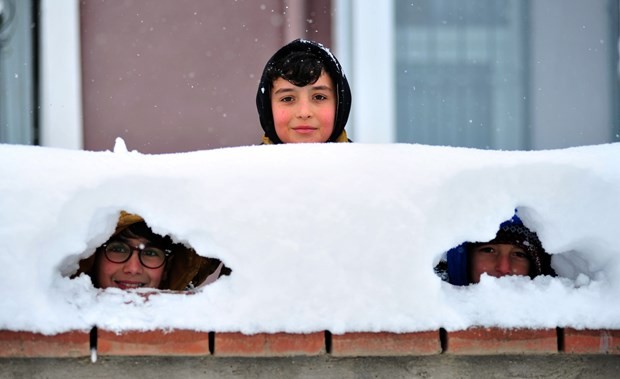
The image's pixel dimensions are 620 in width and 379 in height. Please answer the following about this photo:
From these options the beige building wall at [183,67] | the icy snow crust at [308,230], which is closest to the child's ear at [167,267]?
the icy snow crust at [308,230]

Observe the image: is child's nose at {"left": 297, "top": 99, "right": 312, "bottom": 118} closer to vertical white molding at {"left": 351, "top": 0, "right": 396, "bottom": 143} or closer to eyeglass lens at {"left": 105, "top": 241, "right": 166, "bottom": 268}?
eyeglass lens at {"left": 105, "top": 241, "right": 166, "bottom": 268}

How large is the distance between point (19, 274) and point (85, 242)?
16cm

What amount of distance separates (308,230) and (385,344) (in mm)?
304

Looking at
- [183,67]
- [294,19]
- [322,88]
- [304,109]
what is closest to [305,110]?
[304,109]

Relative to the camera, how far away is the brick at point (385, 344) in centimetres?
178

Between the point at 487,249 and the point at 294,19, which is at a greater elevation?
the point at 294,19

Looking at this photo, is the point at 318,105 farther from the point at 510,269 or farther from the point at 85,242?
the point at 85,242

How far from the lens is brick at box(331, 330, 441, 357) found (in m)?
1.78

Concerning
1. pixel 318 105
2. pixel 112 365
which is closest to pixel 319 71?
pixel 318 105

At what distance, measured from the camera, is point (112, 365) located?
1809 millimetres

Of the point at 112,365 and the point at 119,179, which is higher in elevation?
the point at 119,179

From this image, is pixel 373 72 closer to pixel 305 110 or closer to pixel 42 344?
pixel 305 110

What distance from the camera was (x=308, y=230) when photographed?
5.83 feet

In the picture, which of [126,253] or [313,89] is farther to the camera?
[313,89]
